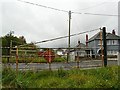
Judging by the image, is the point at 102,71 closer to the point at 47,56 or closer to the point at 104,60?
the point at 104,60

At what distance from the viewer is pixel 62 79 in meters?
8.92

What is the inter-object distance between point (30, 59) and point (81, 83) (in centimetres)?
416

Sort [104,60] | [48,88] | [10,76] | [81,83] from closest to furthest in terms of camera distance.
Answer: [48,88] < [81,83] < [10,76] < [104,60]

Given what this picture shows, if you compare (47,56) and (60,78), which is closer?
(60,78)

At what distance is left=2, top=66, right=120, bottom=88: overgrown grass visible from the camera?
809 cm

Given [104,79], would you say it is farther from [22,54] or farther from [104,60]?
[22,54]

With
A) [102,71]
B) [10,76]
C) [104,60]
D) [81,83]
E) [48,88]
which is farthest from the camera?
[104,60]

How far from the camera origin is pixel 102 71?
959 centimetres

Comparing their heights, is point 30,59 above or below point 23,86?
above

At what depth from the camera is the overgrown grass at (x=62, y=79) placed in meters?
8.09

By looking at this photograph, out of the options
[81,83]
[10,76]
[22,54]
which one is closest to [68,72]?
[81,83]

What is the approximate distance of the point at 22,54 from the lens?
1188 cm

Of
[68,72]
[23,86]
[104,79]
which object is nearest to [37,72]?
[68,72]

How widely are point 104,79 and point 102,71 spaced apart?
2.77ft
